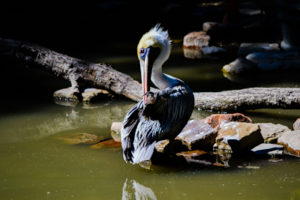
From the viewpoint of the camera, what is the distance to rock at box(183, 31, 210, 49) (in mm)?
8117

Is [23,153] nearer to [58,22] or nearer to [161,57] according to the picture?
[161,57]

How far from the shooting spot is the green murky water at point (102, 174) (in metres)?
2.90

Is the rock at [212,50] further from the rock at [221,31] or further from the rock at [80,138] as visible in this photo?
the rock at [80,138]

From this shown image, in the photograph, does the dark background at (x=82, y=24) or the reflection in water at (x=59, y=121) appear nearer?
the reflection in water at (x=59, y=121)

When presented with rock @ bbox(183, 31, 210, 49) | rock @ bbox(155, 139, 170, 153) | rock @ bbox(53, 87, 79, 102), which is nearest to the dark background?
rock @ bbox(53, 87, 79, 102)

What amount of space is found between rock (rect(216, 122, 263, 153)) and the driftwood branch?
79 cm

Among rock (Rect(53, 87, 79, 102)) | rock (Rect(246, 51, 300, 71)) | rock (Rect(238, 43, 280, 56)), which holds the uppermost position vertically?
rock (Rect(238, 43, 280, 56))

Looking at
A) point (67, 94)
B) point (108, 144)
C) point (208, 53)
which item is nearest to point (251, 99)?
point (108, 144)

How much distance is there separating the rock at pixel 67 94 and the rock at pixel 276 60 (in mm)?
2661

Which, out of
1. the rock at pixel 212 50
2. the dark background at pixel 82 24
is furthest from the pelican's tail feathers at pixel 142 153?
the rock at pixel 212 50

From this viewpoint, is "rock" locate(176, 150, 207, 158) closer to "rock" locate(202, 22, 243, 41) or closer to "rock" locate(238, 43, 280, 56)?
"rock" locate(238, 43, 280, 56)

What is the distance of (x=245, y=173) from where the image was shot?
3154 mm

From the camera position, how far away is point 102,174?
3.22m

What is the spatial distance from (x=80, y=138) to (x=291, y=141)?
1793 millimetres
